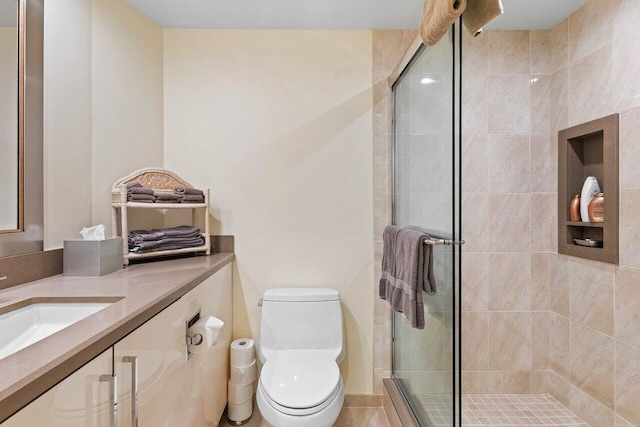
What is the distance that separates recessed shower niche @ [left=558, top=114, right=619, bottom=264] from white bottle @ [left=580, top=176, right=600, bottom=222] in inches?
1.3

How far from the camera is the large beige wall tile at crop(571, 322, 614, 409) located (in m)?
1.69

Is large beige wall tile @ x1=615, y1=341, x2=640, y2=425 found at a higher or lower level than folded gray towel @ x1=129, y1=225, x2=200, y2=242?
lower

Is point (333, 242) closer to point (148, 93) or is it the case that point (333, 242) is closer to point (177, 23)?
point (148, 93)

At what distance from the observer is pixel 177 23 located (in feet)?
6.63

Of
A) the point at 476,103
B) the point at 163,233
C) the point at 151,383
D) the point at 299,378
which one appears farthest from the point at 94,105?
Answer: the point at 476,103

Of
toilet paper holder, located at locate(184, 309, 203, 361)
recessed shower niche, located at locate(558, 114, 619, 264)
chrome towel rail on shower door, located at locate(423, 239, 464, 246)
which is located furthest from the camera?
recessed shower niche, located at locate(558, 114, 619, 264)

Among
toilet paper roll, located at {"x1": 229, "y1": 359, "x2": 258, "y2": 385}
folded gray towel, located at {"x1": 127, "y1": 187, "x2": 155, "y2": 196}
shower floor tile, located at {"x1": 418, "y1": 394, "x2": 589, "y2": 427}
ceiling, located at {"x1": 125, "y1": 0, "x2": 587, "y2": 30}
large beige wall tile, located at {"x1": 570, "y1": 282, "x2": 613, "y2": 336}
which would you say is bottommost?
shower floor tile, located at {"x1": 418, "y1": 394, "x2": 589, "y2": 427}

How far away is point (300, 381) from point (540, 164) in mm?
1846

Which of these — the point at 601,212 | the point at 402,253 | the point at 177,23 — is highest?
the point at 177,23

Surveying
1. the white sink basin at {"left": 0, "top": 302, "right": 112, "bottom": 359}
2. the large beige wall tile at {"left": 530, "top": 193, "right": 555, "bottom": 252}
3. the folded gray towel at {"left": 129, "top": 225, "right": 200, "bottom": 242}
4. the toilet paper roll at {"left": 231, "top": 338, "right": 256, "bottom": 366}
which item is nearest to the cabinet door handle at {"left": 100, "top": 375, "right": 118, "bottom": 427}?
the white sink basin at {"left": 0, "top": 302, "right": 112, "bottom": 359}

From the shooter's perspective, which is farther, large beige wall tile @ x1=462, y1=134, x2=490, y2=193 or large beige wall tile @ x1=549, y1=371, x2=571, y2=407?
large beige wall tile @ x1=462, y1=134, x2=490, y2=193

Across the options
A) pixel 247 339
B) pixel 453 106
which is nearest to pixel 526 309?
pixel 453 106

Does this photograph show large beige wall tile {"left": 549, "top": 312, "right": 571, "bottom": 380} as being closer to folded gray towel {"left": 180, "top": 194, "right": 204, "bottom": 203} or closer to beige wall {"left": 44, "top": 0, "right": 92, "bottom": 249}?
folded gray towel {"left": 180, "top": 194, "right": 204, "bottom": 203}

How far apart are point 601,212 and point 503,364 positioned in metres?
1.04
